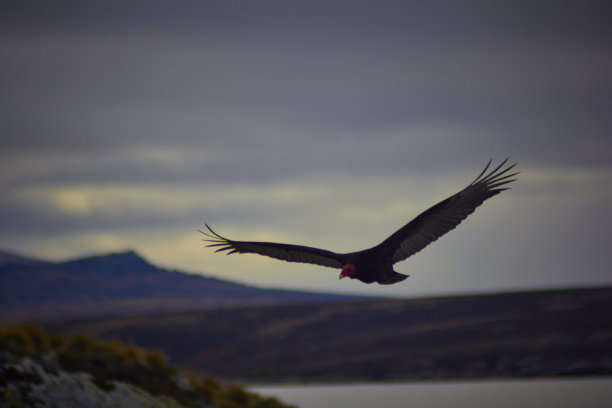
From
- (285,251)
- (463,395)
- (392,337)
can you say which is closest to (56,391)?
(285,251)

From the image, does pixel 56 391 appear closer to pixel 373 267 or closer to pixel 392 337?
pixel 373 267

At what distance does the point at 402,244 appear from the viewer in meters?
17.3

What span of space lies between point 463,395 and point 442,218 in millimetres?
31900

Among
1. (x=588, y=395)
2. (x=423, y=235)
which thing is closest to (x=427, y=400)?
(x=588, y=395)

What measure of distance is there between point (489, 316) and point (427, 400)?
132 feet

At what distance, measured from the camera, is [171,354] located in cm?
8988

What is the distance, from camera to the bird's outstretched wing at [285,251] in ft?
59.2

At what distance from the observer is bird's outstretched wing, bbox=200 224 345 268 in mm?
18047

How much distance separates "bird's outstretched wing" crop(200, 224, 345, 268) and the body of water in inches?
631

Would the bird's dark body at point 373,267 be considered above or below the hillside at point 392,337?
above

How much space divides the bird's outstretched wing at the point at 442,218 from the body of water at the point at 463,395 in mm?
18075

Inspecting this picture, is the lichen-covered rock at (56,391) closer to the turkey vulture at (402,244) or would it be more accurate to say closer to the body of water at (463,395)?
the turkey vulture at (402,244)

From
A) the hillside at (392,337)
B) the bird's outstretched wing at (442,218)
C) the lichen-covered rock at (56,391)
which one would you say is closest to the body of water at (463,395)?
the hillside at (392,337)

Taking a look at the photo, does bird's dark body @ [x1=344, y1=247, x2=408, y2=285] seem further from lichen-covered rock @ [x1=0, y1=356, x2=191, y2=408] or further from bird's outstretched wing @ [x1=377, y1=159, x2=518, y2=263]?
lichen-covered rock @ [x1=0, y1=356, x2=191, y2=408]
